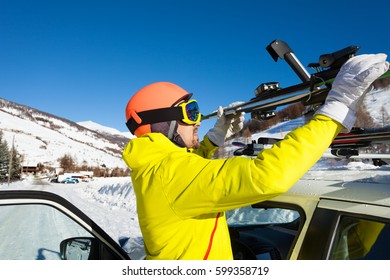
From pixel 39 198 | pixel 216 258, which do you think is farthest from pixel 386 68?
pixel 39 198

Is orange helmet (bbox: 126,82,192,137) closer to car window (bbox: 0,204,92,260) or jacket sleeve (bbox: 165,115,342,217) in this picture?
jacket sleeve (bbox: 165,115,342,217)

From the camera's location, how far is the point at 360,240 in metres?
1.94

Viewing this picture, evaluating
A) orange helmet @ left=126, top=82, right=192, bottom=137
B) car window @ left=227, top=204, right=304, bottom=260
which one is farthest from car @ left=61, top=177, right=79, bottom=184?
orange helmet @ left=126, top=82, right=192, bottom=137

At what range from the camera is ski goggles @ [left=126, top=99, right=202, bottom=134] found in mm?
1985

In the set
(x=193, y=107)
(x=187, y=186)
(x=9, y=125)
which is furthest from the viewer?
(x=9, y=125)

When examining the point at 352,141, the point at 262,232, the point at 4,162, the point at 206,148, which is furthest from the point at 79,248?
the point at 4,162

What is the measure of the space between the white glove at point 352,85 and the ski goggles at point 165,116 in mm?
807

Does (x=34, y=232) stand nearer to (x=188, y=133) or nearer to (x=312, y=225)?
(x=188, y=133)

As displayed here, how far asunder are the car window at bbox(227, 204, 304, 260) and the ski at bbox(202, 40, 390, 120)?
804 mm

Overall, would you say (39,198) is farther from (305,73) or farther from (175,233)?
(305,73)

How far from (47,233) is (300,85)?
232 inches

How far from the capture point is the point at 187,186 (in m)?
1.57

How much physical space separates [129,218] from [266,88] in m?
10.4

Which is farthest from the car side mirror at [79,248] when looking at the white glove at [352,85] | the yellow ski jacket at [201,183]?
the white glove at [352,85]
